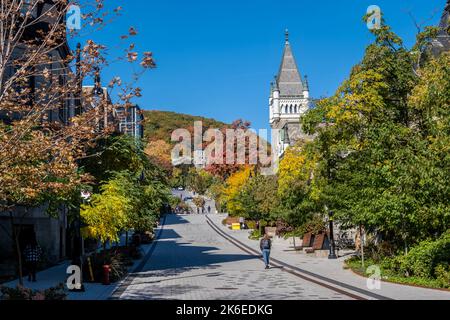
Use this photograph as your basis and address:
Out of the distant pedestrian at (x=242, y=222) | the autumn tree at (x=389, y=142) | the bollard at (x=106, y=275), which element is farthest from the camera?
the distant pedestrian at (x=242, y=222)

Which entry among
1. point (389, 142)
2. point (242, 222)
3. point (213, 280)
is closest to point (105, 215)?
point (213, 280)

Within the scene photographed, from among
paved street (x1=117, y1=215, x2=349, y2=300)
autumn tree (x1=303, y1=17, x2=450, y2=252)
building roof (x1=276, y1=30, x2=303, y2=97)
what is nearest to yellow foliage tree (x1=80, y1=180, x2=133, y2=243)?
paved street (x1=117, y1=215, x2=349, y2=300)

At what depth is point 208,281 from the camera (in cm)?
2111

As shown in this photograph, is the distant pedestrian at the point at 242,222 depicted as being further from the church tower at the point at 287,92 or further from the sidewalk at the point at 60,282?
the church tower at the point at 287,92

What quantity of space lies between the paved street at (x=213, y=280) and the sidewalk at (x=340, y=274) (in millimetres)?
1372

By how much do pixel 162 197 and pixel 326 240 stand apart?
34.0 ft

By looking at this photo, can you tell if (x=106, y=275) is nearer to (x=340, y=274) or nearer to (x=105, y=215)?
(x=105, y=215)

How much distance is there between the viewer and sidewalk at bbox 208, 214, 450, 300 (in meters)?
16.4

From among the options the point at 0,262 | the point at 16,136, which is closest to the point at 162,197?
the point at 0,262

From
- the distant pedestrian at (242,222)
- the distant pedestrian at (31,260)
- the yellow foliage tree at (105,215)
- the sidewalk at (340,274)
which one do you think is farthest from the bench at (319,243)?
the distant pedestrian at (242,222)

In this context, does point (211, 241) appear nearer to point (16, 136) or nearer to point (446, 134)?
point (446, 134)

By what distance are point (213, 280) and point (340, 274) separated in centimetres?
525

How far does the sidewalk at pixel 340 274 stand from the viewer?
53.8 feet

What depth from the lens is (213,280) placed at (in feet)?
70.4
